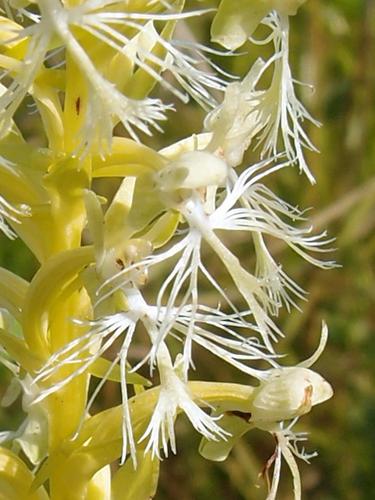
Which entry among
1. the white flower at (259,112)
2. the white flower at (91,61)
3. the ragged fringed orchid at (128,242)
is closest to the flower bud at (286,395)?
the ragged fringed orchid at (128,242)

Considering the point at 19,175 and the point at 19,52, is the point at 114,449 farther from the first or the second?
the point at 19,52

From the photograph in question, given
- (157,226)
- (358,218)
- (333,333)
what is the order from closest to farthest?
(157,226) < (358,218) < (333,333)

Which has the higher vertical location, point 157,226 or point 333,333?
point 157,226

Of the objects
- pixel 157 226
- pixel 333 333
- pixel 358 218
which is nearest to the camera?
pixel 157 226

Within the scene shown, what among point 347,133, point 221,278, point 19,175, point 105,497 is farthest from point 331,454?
point 19,175

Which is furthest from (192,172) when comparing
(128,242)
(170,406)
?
(170,406)

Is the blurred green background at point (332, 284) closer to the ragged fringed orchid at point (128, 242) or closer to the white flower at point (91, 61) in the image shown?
the ragged fringed orchid at point (128, 242)

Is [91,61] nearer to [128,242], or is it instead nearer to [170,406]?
[128,242]

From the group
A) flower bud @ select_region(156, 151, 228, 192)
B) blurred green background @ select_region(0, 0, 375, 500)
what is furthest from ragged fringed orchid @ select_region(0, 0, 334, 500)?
blurred green background @ select_region(0, 0, 375, 500)

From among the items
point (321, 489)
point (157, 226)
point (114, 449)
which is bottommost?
point (321, 489)
